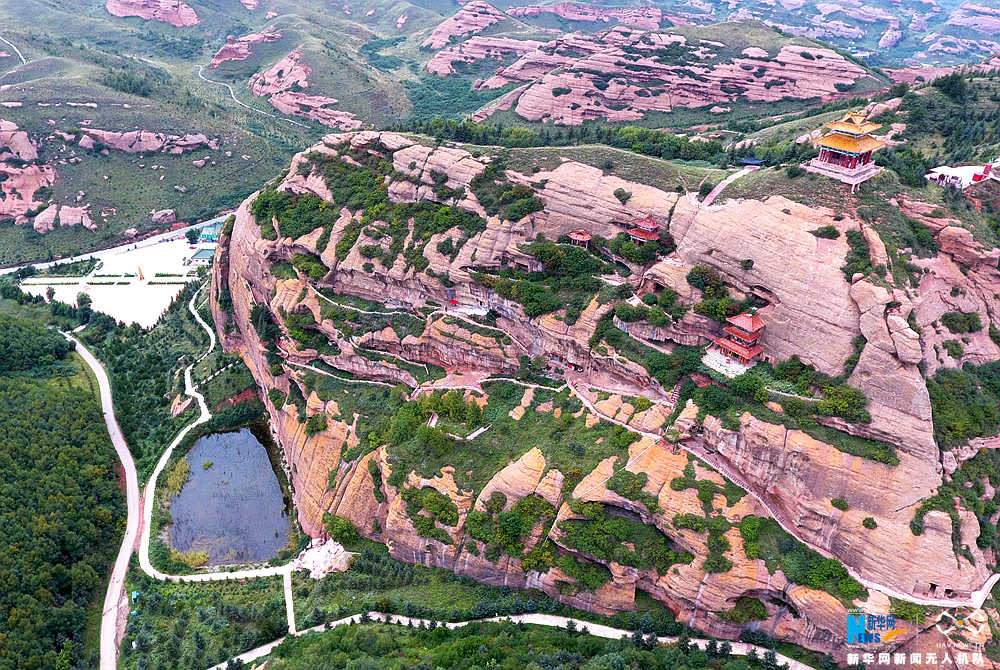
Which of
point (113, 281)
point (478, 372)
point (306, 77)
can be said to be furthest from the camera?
point (306, 77)

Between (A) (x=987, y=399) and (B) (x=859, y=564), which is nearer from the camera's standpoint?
(B) (x=859, y=564)

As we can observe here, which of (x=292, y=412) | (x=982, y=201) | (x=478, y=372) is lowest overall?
(x=292, y=412)

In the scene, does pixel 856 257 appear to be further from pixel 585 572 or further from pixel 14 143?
pixel 14 143

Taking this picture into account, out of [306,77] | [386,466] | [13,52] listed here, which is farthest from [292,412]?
[13,52]

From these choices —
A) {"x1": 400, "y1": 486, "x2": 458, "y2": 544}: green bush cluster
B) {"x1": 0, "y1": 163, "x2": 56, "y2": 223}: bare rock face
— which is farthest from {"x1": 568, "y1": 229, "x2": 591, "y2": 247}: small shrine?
{"x1": 0, "y1": 163, "x2": 56, "y2": 223}: bare rock face

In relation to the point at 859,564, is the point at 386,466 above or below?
below

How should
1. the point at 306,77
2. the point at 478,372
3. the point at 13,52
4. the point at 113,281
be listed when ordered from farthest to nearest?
the point at 306,77, the point at 13,52, the point at 113,281, the point at 478,372

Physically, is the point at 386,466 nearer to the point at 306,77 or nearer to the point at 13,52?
the point at 306,77

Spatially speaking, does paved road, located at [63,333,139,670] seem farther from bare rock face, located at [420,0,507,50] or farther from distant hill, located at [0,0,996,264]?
bare rock face, located at [420,0,507,50]

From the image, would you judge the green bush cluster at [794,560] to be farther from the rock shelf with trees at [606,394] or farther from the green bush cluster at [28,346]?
the green bush cluster at [28,346]
